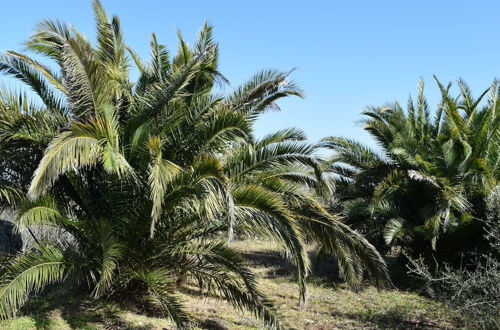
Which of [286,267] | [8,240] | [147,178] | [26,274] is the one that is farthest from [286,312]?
[8,240]

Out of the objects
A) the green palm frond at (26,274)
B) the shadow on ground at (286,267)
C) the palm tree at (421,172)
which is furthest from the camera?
the shadow on ground at (286,267)

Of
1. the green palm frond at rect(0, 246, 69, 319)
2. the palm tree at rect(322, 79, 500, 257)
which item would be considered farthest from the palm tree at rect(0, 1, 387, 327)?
the palm tree at rect(322, 79, 500, 257)

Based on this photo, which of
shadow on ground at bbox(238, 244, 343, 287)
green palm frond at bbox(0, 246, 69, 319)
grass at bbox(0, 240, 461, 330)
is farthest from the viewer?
shadow on ground at bbox(238, 244, 343, 287)

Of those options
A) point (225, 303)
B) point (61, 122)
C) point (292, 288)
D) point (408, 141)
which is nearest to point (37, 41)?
point (61, 122)

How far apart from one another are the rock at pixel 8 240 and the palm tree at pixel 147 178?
127 inches

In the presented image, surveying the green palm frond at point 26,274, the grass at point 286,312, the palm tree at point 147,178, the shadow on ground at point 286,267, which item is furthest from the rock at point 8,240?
the shadow on ground at point 286,267

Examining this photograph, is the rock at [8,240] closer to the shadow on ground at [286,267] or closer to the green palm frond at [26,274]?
the green palm frond at [26,274]

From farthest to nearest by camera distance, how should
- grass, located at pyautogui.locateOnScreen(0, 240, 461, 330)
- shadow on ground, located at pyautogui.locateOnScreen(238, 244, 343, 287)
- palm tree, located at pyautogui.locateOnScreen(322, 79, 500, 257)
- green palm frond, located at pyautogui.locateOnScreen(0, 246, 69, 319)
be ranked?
1. shadow on ground, located at pyautogui.locateOnScreen(238, 244, 343, 287)
2. palm tree, located at pyautogui.locateOnScreen(322, 79, 500, 257)
3. grass, located at pyautogui.locateOnScreen(0, 240, 461, 330)
4. green palm frond, located at pyautogui.locateOnScreen(0, 246, 69, 319)

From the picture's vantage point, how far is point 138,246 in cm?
812

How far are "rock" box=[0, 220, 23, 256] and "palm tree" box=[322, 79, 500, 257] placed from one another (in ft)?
22.3

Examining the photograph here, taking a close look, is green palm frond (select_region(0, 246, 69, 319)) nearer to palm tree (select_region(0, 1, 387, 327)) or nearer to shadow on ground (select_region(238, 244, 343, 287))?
palm tree (select_region(0, 1, 387, 327))

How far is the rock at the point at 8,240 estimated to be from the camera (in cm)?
1093

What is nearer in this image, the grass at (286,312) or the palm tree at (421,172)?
the grass at (286,312)

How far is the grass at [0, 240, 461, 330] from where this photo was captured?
300 inches
